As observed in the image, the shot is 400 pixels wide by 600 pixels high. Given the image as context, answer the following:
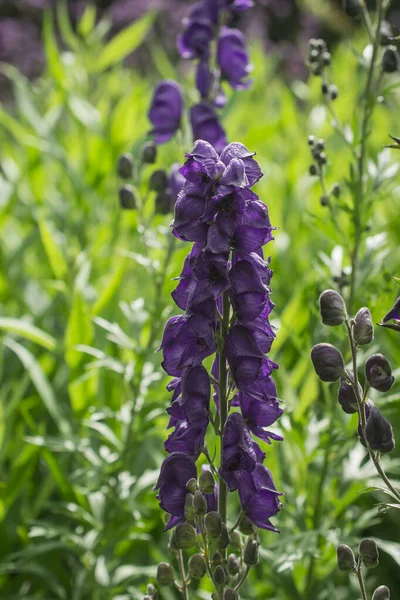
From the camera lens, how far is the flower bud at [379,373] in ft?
3.92

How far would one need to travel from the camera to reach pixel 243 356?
1.19 meters

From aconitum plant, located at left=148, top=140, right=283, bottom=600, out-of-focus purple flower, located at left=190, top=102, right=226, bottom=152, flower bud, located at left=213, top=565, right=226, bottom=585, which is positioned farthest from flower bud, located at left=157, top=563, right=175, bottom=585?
out-of-focus purple flower, located at left=190, top=102, right=226, bottom=152

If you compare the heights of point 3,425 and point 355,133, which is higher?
point 355,133

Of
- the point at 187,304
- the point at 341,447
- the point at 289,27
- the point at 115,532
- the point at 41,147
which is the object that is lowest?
the point at 115,532

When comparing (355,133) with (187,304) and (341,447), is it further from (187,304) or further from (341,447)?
(187,304)

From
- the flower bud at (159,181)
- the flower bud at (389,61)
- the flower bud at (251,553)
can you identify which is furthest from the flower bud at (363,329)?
the flower bud at (159,181)

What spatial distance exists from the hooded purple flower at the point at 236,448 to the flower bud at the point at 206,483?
0.02m

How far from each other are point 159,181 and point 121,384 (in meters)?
0.75

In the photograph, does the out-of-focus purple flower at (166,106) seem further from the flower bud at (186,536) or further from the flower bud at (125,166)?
the flower bud at (186,536)

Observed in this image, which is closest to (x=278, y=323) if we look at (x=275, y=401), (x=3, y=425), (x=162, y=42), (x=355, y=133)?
(x=355, y=133)

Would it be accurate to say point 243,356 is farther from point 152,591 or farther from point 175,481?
point 152,591

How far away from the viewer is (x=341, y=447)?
2285 mm

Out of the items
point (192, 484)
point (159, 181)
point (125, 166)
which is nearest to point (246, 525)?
point (192, 484)

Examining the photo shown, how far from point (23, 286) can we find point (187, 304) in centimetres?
264
